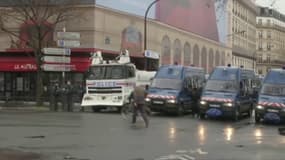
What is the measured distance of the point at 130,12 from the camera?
5366cm

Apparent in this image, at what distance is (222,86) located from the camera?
29422mm

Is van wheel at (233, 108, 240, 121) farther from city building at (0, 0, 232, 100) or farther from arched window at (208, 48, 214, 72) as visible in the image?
arched window at (208, 48, 214, 72)

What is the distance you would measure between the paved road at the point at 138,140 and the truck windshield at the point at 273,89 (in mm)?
3151

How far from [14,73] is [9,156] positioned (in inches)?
1372

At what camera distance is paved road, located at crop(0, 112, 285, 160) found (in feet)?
47.9

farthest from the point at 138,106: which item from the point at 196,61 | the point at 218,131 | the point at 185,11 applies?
the point at 196,61

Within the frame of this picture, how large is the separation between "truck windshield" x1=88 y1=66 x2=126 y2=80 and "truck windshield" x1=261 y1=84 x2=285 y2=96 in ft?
27.2

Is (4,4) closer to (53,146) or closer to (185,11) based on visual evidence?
(185,11)

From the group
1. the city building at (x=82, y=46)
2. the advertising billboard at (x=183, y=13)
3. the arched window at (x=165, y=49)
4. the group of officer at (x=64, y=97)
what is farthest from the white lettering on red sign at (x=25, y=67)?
the arched window at (x=165, y=49)

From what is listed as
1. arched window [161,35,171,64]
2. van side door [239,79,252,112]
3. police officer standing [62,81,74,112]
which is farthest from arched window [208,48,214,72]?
van side door [239,79,252,112]

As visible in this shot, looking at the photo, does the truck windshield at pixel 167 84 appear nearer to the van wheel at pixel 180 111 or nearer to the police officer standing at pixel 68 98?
the van wheel at pixel 180 111

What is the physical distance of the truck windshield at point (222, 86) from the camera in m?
29.2

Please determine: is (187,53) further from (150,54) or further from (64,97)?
(64,97)

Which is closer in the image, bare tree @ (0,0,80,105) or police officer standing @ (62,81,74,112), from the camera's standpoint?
police officer standing @ (62,81,74,112)
